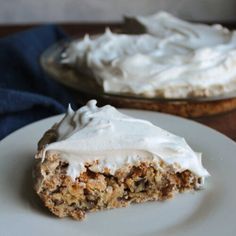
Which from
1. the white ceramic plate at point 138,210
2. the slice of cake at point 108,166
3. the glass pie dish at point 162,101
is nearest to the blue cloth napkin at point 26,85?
the glass pie dish at point 162,101

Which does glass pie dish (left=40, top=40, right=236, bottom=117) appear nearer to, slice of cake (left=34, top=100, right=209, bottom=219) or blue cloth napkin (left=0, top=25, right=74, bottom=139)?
blue cloth napkin (left=0, top=25, right=74, bottom=139)

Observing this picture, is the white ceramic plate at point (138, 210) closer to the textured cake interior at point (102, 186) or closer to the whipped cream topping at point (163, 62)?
the textured cake interior at point (102, 186)

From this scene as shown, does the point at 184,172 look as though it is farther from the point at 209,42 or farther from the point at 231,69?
the point at 209,42

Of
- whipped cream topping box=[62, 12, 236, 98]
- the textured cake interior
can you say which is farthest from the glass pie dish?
the textured cake interior

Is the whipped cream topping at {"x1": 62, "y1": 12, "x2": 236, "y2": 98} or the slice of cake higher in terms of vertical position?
the slice of cake

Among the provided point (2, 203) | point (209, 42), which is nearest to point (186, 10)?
point (209, 42)
